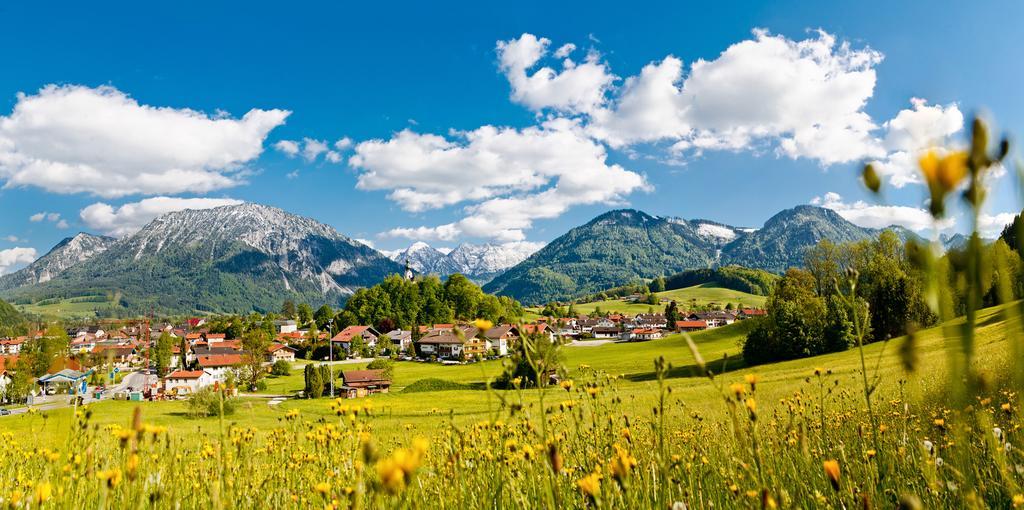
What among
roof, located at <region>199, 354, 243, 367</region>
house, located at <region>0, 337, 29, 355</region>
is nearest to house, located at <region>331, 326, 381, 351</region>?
roof, located at <region>199, 354, 243, 367</region>

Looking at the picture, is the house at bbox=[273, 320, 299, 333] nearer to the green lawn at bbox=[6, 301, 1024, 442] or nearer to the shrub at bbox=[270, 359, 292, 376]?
the green lawn at bbox=[6, 301, 1024, 442]

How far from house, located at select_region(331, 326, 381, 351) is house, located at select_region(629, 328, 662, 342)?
5311 cm

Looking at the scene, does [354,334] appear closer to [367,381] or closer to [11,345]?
[367,381]

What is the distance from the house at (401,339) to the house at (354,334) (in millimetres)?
2935

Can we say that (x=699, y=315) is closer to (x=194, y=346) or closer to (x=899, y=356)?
(x=194, y=346)

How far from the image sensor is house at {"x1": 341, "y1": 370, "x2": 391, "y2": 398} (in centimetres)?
4894

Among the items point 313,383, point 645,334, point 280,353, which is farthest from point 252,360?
point 645,334

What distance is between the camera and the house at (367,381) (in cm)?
4894

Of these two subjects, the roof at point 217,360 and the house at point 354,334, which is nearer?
the roof at point 217,360

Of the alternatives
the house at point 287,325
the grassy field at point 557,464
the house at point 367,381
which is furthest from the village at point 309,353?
the grassy field at point 557,464

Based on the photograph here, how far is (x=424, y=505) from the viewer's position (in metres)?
3.30

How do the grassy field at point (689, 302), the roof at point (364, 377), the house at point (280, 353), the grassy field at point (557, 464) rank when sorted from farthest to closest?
the grassy field at point (689, 302)
the house at point (280, 353)
the roof at point (364, 377)
the grassy field at point (557, 464)

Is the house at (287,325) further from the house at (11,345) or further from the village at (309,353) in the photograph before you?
the house at (11,345)

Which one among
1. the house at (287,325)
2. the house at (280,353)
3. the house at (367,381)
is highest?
the house at (287,325)
